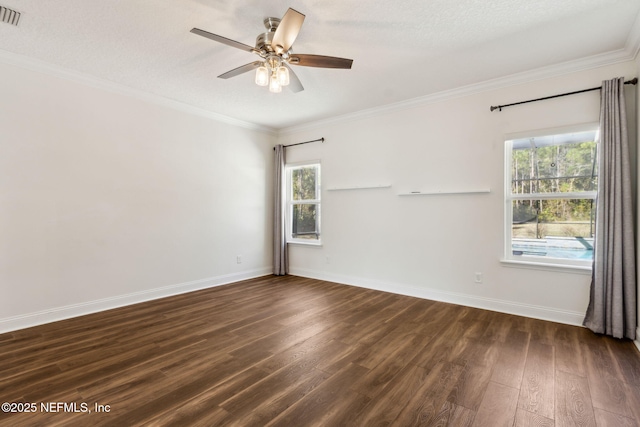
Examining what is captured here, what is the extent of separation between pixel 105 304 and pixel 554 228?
5.36 metres

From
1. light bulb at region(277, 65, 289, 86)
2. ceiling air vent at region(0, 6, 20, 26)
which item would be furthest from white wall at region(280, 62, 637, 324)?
→ ceiling air vent at region(0, 6, 20, 26)

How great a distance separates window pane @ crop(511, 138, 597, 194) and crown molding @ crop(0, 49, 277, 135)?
13.8ft

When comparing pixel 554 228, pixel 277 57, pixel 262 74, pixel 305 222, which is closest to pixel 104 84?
pixel 262 74

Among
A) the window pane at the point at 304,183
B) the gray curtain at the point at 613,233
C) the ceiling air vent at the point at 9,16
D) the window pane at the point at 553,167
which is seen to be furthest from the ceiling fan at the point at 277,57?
the window pane at the point at 304,183

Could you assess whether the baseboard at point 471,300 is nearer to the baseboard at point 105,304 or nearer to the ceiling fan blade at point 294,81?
the baseboard at point 105,304

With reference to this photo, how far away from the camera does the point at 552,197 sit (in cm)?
338

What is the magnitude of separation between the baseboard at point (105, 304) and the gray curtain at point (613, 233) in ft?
15.6

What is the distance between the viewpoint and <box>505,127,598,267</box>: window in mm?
3246

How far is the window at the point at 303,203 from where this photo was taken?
5.55m

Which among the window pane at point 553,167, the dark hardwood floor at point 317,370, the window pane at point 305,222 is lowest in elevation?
the dark hardwood floor at point 317,370

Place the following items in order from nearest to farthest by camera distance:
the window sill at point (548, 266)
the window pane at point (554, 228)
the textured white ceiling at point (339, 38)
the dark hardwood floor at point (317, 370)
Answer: the dark hardwood floor at point (317, 370), the textured white ceiling at point (339, 38), the window sill at point (548, 266), the window pane at point (554, 228)

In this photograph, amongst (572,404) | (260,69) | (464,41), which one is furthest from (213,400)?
(464,41)

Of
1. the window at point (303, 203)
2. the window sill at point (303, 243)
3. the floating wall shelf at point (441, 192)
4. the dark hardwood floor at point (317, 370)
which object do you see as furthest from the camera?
the window at point (303, 203)

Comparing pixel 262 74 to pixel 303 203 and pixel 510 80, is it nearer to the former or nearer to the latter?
pixel 510 80
